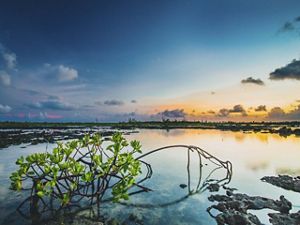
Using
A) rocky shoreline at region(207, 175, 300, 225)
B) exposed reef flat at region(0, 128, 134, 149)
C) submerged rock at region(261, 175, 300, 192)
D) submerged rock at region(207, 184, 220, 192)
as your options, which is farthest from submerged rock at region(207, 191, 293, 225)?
exposed reef flat at region(0, 128, 134, 149)

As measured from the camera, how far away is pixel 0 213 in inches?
288

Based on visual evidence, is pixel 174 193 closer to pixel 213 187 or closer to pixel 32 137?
pixel 213 187

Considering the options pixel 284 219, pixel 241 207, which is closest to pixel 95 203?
pixel 241 207

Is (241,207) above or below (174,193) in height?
above

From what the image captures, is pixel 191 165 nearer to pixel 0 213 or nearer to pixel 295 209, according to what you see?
pixel 295 209

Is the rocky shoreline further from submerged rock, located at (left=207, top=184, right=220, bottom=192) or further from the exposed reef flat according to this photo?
the exposed reef flat

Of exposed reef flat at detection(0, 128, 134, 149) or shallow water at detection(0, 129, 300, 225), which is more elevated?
exposed reef flat at detection(0, 128, 134, 149)

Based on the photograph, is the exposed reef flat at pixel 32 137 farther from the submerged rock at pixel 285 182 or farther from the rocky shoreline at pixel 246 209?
the submerged rock at pixel 285 182

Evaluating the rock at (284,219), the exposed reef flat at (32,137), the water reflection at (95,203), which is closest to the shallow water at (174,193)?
the water reflection at (95,203)

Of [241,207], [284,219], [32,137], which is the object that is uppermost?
[32,137]

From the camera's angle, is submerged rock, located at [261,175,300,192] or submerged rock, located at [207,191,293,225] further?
submerged rock, located at [261,175,300,192]

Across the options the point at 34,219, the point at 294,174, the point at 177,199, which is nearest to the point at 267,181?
the point at 294,174

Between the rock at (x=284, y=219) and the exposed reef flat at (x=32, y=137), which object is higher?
the exposed reef flat at (x=32, y=137)

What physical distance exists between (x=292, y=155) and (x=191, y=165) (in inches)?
411
